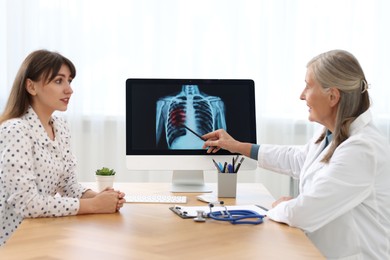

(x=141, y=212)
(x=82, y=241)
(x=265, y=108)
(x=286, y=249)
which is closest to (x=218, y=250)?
(x=286, y=249)

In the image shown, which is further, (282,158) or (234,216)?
(282,158)

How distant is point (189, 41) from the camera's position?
13.5 feet

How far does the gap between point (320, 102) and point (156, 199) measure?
0.76 meters

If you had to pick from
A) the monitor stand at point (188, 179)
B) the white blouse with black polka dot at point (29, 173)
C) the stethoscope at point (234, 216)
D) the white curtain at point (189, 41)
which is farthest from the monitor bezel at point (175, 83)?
the white curtain at point (189, 41)

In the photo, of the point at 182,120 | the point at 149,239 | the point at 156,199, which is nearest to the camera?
the point at 149,239

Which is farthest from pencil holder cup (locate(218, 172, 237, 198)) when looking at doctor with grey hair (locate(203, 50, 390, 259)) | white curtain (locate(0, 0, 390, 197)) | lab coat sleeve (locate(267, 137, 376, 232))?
white curtain (locate(0, 0, 390, 197))

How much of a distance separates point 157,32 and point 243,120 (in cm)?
157

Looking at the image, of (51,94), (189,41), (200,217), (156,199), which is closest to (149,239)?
(200,217)

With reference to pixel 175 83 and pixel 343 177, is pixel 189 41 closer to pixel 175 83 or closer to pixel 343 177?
pixel 175 83

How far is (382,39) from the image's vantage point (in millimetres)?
4141

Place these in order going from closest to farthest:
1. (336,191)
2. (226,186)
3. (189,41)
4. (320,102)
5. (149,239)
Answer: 1. (149,239)
2. (336,191)
3. (320,102)
4. (226,186)
5. (189,41)

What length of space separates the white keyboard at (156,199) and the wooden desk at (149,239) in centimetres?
19

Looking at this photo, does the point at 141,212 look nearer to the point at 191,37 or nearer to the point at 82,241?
the point at 82,241

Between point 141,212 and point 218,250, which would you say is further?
point 141,212
